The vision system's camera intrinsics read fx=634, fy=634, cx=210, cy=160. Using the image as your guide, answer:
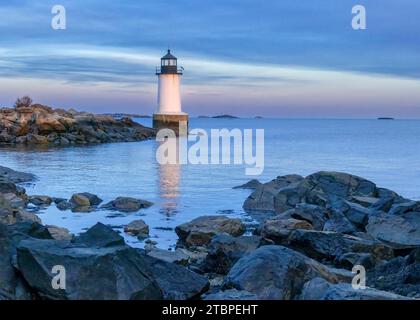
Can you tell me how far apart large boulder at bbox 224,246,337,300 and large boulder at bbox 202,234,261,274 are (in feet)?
8.76

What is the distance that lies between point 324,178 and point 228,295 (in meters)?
13.0

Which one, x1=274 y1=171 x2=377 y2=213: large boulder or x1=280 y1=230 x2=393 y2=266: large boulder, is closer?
x1=280 y1=230 x2=393 y2=266: large boulder

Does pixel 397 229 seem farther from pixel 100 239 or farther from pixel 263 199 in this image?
pixel 263 199

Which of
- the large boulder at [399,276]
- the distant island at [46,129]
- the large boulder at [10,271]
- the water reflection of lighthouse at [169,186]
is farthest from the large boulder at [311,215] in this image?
the distant island at [46,129]

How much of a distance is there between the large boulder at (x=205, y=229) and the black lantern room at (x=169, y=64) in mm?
46201

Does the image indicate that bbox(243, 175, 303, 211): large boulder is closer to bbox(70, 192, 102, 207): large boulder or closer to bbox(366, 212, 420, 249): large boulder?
bbox(70, 192, 102, 207): large boulder

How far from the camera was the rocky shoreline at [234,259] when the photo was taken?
645 cm

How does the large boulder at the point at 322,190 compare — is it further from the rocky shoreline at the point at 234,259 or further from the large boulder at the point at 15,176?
the large boulder at the point at 15,176

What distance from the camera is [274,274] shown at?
708cm

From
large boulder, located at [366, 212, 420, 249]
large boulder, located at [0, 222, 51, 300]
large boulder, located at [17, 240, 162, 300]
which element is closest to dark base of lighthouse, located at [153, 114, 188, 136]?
large boulder, located at [366, 212, 420, 249]

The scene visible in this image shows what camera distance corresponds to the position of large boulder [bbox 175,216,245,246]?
1330cm

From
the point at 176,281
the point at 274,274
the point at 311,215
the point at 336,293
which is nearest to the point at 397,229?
the point at 311,215

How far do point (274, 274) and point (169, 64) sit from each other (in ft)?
178

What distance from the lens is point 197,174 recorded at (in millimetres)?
31531
